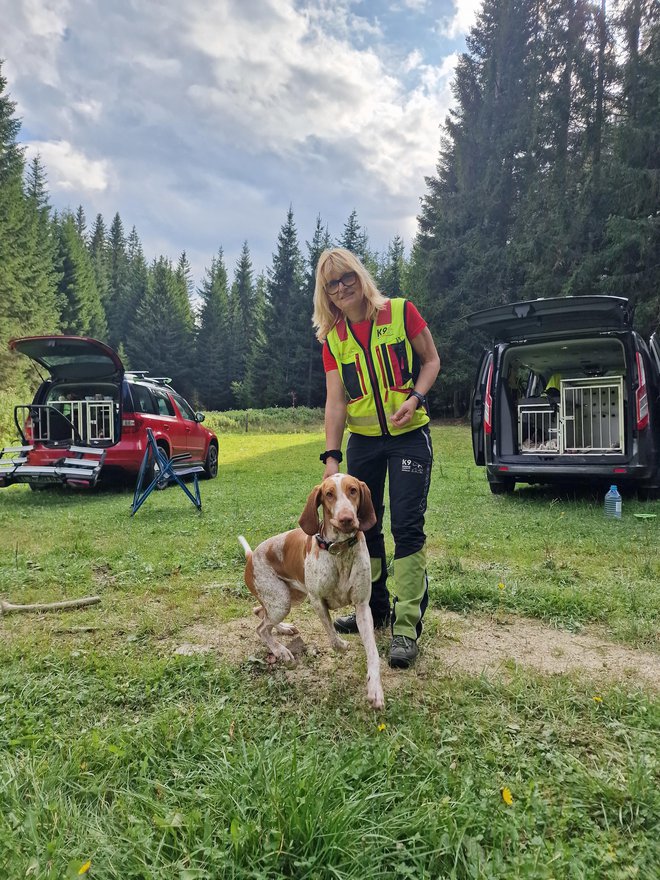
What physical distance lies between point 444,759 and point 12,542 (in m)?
4.90

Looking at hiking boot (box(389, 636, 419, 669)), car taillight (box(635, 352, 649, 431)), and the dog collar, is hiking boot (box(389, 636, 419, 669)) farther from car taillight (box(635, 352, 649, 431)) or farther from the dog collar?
car taillight (box(635, 352, 649, 431))

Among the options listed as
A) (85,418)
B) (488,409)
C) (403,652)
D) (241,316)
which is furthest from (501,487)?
(241,316)

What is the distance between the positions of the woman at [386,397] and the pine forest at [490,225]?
16.0m

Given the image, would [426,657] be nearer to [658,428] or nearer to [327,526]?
[327,526]

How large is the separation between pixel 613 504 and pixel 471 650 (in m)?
3.91

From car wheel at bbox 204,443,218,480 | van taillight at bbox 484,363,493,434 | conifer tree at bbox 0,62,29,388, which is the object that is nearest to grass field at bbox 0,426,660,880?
van taillight at bbox 484,363,493,434

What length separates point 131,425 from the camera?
7.80 meters

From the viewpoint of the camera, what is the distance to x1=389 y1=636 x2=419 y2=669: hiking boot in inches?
99.0

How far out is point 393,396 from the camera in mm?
2805

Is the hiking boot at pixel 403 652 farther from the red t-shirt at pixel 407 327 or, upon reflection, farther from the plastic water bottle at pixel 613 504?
the plastic water bottle at pixel 613 504

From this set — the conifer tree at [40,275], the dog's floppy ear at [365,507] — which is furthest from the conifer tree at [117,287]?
the dog's floppy ear at [365,507]

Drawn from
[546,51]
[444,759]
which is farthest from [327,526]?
[546,51]

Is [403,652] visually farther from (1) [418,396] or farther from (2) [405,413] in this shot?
(1) [418,396]

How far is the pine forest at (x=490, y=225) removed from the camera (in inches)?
658
